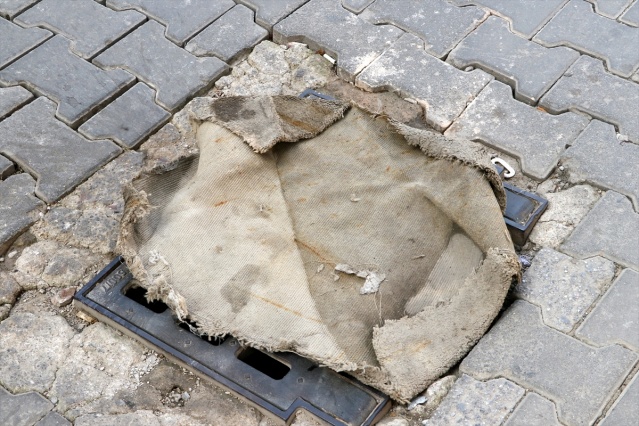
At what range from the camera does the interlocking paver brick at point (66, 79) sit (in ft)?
12.2

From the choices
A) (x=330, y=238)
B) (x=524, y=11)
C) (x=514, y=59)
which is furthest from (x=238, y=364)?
(x=524, y=11)

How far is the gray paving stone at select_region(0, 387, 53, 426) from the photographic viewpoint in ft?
8.97

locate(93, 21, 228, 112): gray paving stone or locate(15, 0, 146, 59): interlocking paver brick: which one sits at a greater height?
locate(15, 0, 146, 59): interlocking paver brick

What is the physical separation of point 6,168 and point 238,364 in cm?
139

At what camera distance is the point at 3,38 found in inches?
158

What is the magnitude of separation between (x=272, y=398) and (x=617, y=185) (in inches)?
62.2

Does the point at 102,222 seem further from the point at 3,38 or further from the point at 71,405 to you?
the point at 3,38

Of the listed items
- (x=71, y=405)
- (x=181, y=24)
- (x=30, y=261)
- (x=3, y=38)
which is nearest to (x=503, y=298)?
(x=71, y=405)

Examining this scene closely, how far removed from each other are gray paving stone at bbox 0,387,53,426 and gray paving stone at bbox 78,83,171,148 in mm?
1206

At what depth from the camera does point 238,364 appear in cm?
282

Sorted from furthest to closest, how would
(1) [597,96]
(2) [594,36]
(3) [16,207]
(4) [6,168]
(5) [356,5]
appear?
(5) [356,5], (2) [594,36], (1) [597,96], (4) [6,168], (3) [16,207]

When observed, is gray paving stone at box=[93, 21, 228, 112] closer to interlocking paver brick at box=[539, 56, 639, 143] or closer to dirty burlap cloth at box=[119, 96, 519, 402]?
dirty burlap cloth at box=[119, 96, 519, 402]

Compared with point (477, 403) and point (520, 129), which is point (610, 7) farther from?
point (477, 403)

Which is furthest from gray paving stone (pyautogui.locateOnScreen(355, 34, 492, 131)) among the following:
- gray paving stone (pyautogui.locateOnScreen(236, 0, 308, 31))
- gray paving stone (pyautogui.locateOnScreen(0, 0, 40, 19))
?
gray paving stone (pyautogui.locateOnScreen(0, 0, 40, 19))
